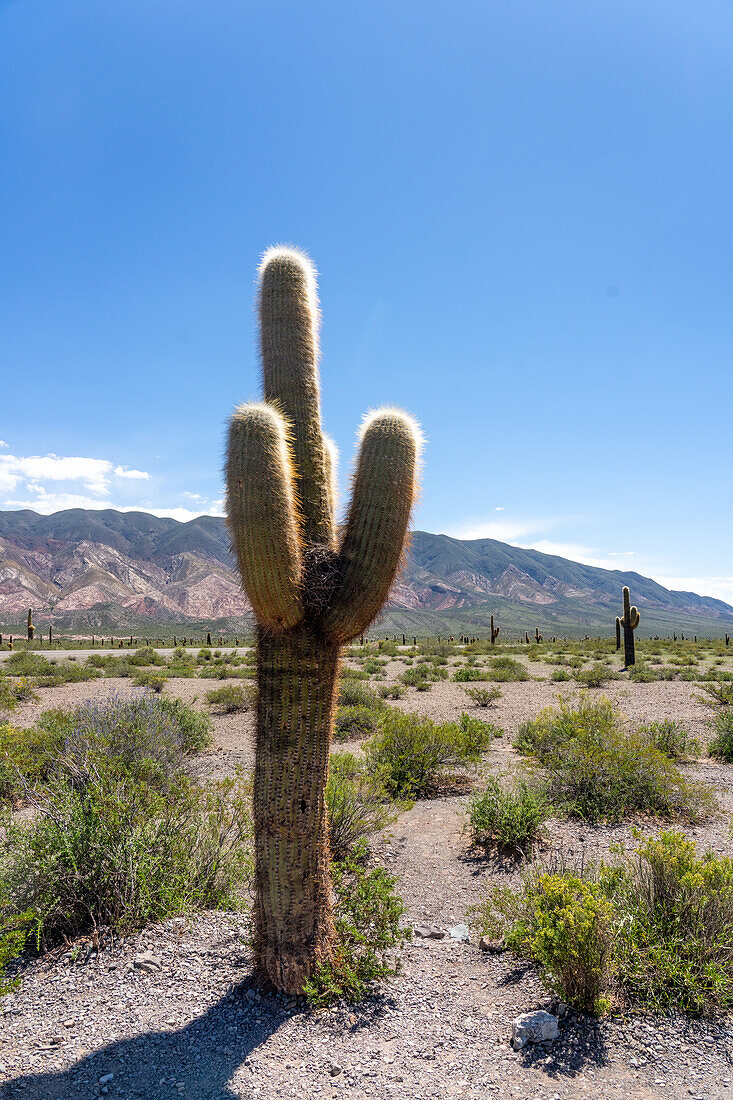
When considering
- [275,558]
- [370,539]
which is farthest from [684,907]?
[275,558]

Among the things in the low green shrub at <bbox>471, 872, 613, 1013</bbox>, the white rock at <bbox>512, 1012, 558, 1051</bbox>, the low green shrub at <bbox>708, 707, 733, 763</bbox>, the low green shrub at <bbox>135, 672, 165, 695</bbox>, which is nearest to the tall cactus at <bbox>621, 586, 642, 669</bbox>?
the low green shrub at <bbox>708, 707, 733, 763</bbox>

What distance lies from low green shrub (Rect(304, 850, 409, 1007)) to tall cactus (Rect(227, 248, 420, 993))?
13 centimetres

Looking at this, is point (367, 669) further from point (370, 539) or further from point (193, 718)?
point (370, 539)

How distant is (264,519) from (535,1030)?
12.1 ft

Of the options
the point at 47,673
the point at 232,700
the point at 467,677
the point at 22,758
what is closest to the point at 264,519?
the point at 22,758

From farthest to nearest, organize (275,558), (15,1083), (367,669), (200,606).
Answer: (200,606), (367,669), (275,558), (15,1083)

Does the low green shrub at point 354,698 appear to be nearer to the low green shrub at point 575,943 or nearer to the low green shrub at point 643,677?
the low green shrub at point 575,943

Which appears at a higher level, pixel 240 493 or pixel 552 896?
pixel 240 493

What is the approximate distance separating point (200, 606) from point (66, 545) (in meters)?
68.5

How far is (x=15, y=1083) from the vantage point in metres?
3.36

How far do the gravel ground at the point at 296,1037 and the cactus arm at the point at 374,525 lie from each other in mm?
2576

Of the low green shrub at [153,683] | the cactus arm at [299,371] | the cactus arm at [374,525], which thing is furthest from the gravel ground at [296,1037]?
the low green shrub at [153,683]

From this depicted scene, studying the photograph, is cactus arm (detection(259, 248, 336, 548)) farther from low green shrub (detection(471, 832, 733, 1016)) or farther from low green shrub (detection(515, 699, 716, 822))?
low green shrub (detection(515, 699, 716, 822))

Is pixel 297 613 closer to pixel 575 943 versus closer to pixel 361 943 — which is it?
pixel 361 943
